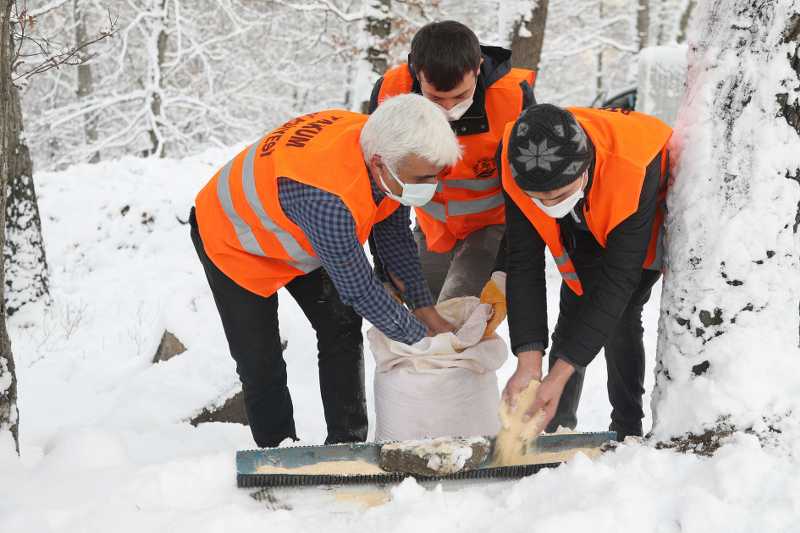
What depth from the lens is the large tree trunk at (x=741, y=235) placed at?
178 cm

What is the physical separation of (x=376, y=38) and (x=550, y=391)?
20.3 ft

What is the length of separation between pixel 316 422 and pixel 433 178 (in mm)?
1771

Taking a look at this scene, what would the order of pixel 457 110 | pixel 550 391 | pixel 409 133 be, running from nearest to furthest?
pixel 409 133
pixel 550 391
pixel 457 110

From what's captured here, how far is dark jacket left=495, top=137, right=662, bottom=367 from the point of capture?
2.04 m

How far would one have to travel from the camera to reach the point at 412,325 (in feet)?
7.50

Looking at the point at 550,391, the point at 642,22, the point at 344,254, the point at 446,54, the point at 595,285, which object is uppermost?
the point at 642,22

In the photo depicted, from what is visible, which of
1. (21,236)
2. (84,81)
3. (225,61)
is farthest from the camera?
(225,61)

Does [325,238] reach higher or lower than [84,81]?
higher

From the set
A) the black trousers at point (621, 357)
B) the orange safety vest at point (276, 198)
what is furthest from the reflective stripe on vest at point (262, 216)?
the black trousers at point (621, 357)

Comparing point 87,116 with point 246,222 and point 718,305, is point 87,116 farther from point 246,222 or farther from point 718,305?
point 718,305

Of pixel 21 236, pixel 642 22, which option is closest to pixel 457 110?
pixel 21 236

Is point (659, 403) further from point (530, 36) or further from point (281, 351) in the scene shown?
point (530, 36)

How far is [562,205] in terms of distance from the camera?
202 centimetres

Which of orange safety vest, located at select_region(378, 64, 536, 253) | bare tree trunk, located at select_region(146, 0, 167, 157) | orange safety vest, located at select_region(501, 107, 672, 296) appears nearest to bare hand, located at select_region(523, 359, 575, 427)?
orange safety vest, located at select_region(501, 107, 672, 296)
